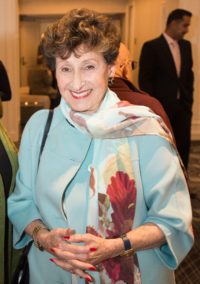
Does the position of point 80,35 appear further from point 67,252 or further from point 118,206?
point 67,252

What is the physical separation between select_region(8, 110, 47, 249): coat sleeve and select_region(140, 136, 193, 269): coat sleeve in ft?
1.17

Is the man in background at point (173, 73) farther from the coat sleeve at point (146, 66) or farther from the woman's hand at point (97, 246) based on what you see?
the woman's hand at point (97, 246)

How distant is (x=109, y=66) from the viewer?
131 cm

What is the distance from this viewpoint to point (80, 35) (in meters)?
1.23

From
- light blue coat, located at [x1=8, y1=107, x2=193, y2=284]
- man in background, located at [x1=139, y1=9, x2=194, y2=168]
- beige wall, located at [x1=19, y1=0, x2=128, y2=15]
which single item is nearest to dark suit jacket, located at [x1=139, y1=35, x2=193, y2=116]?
man in background, located at [x1=139, y1=9, x2=194, y2=168]

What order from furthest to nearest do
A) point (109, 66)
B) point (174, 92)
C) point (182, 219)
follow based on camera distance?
point (174, 92), point (109, 66), point (182, 219)

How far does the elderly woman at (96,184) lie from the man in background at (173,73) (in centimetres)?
231

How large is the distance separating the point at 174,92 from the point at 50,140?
2690 millimetres

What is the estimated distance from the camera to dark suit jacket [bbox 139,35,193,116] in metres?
3.56

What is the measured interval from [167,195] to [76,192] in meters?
0.28

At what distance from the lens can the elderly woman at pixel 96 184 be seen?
1208 millimetres

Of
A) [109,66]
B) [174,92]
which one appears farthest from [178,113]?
[109,66]

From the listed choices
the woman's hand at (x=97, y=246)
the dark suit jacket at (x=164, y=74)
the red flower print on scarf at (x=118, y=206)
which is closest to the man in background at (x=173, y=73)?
the dark suit jacket at (x=164, y=74)

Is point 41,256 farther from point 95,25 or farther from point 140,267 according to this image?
point 95,25
